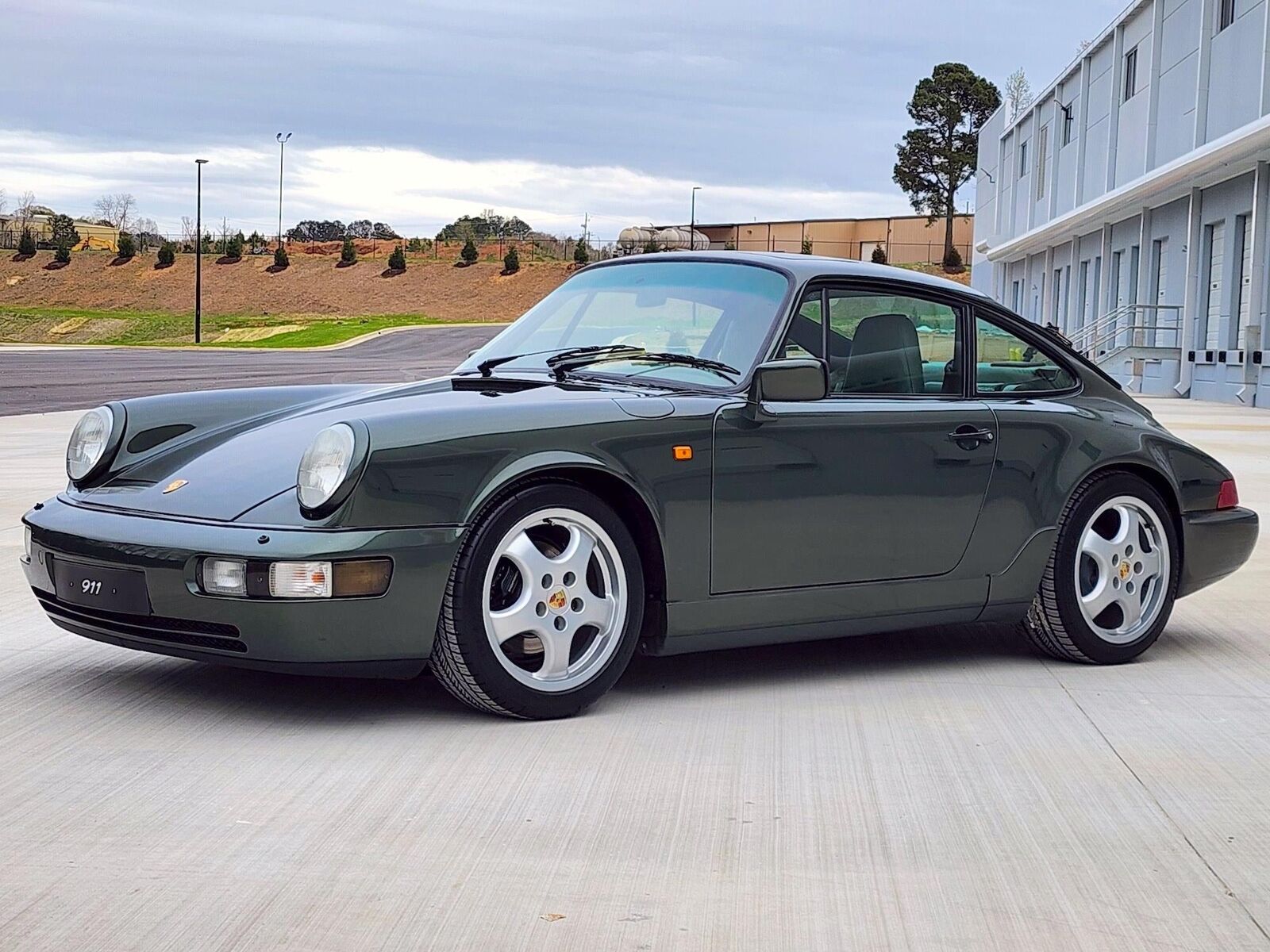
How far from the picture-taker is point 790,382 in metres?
4.76

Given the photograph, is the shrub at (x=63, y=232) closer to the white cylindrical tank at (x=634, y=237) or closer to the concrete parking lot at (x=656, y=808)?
the white cylindrical tank at (x=634, y=237)

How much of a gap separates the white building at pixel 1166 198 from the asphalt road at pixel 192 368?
15018 mm

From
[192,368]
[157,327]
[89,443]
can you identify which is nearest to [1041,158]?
[192,368]

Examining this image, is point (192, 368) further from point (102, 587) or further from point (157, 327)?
point (157, 327)

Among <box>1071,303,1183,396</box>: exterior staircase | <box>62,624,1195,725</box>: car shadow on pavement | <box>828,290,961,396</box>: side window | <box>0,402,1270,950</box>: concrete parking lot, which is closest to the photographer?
<box>0,402,1270,950</box>: concrete parking lot

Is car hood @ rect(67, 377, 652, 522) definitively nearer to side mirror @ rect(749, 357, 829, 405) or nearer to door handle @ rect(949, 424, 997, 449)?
side mirror @ rect(749, 357, 829, 405)

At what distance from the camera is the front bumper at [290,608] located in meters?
4.18

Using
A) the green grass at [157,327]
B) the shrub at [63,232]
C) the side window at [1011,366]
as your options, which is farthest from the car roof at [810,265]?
the shrub at [63,232]

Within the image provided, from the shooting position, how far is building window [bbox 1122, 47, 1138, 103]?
3775cm

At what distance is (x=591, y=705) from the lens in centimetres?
479

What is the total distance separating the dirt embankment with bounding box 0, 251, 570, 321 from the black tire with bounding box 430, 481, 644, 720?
264ft

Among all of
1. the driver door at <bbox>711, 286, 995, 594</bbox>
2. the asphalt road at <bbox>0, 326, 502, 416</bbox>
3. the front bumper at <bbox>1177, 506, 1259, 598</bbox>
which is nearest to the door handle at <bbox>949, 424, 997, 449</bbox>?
the driver door at <bbox>711, 286, 995, 594</bbox>

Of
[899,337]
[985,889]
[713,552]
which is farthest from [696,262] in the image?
[985,889]

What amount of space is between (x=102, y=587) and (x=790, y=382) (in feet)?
6.73
